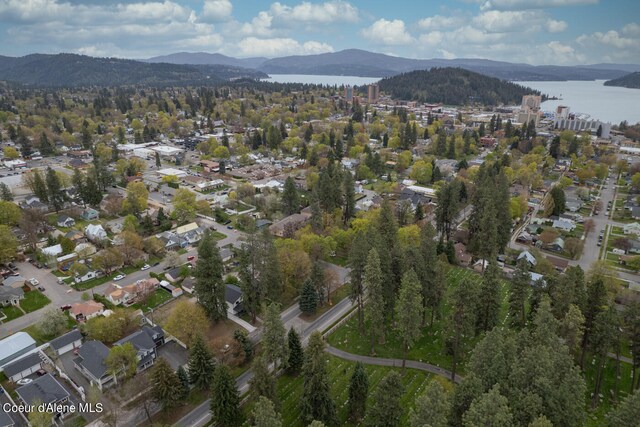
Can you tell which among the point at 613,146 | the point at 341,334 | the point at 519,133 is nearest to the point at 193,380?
the point at 341,334

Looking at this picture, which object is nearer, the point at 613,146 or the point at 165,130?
the point at 613,146

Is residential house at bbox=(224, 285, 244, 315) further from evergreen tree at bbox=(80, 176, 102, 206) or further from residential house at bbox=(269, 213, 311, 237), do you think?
evergreen tree at bbox=(80, 176, 102, 206)

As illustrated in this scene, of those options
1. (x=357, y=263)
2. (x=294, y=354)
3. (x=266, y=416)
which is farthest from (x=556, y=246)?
(x=266, y=416)

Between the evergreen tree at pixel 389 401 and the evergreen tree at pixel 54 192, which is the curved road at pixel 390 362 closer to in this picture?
the evergreen tree at pixel 389 401

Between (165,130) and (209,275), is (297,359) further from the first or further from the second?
(165,130)

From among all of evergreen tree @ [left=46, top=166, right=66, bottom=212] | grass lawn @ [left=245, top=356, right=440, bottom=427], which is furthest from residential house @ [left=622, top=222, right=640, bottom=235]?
evergreen tree @ [left=46, top=166, right=66, bottom=212]

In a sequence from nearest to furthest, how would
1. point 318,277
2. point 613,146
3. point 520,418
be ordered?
1. point 520,418
2. point 318,277
3. point 613,146
